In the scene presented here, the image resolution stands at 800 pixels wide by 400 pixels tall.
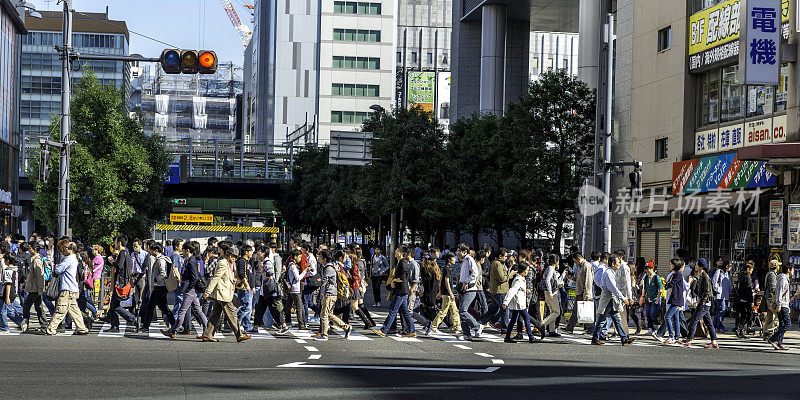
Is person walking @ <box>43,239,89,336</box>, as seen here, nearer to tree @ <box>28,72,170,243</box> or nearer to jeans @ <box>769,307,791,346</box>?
jeans @ <box>769,307,791,346</box>

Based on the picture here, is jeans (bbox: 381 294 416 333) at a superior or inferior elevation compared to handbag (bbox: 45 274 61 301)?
inferior

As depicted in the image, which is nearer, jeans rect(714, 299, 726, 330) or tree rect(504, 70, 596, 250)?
jeans rect(714, 299, 726, 330)

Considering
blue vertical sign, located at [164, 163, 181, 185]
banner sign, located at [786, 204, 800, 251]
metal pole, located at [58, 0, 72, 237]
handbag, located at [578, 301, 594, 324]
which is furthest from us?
blue vertical sign, located at [164, 163, 181, 185]

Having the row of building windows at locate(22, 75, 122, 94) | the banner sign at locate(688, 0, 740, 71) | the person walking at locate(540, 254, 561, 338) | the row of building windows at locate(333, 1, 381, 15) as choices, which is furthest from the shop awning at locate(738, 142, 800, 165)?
the row of building windows at locate(22, 75, 122, 94)

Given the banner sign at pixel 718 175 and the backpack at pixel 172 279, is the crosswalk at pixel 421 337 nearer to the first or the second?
the backpack at pixel 172 279

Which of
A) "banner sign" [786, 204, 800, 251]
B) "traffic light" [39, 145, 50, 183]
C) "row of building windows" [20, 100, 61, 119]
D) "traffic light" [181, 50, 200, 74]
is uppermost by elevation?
"row of building windows" [20, 100, 61, 119]

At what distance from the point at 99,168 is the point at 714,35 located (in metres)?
21.2

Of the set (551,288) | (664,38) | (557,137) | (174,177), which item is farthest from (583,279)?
(174,177)

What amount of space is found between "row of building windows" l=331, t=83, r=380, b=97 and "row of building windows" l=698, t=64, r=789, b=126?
282 feet

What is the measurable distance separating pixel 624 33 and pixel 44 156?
831 inches

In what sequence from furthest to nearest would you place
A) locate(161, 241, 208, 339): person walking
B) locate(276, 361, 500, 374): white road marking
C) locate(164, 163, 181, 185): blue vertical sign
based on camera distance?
locate(164, 163, 181, 185): blue vertical sign → locate(161, 241, 208, 339): person walking → locate(276, 361, 500, 374): white road marking

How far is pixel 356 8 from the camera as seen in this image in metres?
117

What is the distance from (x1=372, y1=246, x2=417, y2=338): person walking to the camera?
1891 centimetres

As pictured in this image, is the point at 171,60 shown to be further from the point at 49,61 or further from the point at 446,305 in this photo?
the point at 49,61
